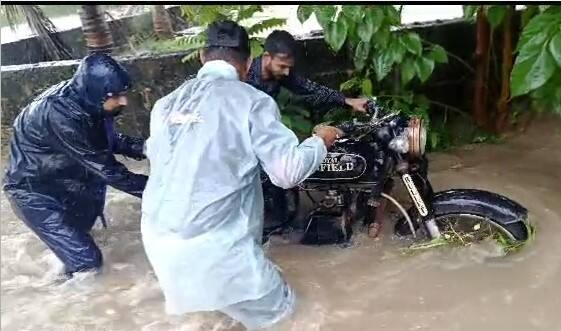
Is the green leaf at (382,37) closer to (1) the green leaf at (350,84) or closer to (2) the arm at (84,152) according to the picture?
(1) the green leaf at (350,84)

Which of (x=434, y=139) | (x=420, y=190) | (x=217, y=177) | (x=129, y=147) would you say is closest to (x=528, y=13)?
(x=434, y=139)

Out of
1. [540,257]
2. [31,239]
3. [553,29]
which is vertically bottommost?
[540,257]

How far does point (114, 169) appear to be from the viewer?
2775 mm

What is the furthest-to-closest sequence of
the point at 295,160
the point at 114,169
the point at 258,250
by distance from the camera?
the point at 114,169
the point at 258,250
the point at 295,160

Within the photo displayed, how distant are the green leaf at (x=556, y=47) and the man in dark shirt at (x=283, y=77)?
798 millimetres

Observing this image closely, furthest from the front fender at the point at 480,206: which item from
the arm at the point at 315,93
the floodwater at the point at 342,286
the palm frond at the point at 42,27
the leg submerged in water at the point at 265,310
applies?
the palm frond at the point at 42,27

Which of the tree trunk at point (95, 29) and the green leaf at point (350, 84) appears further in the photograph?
the green leaf at point (350, 84)

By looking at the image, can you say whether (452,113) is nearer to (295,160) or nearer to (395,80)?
(395,80)

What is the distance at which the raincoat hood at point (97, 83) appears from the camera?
2641mm

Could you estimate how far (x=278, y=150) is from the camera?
2.28 m

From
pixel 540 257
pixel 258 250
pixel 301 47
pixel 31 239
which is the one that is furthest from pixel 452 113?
pixel 31 239

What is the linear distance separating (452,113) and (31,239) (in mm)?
2566

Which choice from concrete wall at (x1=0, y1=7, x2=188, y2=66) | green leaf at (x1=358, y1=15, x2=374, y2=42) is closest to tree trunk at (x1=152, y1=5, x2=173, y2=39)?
concrete wall at (x1=0, y1=7, x2=188, y2=66)

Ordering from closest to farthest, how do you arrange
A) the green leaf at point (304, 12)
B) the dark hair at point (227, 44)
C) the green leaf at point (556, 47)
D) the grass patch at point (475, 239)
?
the dark hair at point (227, 44), the green leaf at point (556, 47), the green leaf at point (304, 12), the grass patch at point (475, 239)
